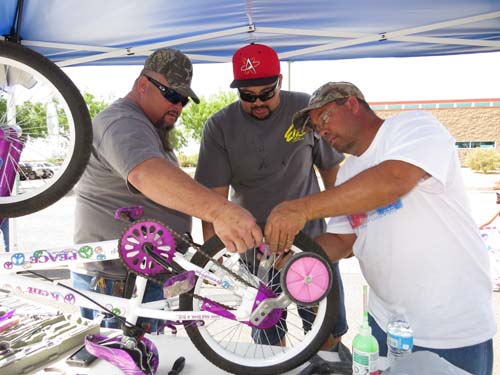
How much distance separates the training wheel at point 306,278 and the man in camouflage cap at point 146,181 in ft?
0.49

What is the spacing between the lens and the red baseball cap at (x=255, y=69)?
207cm

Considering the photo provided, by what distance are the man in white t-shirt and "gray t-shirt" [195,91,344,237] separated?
2.11ft

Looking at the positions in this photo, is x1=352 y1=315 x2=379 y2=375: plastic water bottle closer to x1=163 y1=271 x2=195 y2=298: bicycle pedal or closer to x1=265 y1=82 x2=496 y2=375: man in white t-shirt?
x1=265 y1=82 x2=496 y2=375: man in white t-shirt

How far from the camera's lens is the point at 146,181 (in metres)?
1.28

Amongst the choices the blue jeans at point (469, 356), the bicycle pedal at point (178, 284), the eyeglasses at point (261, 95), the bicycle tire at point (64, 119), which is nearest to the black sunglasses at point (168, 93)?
the bicycle tire at point (64, 119)

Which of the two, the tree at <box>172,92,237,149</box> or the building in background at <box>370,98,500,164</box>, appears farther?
the building in background at <box>370,98,500,164</box>

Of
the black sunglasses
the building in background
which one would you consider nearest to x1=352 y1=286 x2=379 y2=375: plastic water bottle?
the black sunglasses

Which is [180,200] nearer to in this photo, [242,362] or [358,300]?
[242,362]

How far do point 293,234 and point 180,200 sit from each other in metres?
0.37

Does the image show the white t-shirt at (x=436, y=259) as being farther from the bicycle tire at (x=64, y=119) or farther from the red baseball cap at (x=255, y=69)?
the bicycle tire at (x=64, y=119)

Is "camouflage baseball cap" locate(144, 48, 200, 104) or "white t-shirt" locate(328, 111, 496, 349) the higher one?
"camouflage baseball cap" locate(144, 48, 200, 104)

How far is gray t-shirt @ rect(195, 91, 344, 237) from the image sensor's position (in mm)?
2311

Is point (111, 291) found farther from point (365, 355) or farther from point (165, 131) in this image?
point (365, 355)

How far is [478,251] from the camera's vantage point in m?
1.51
